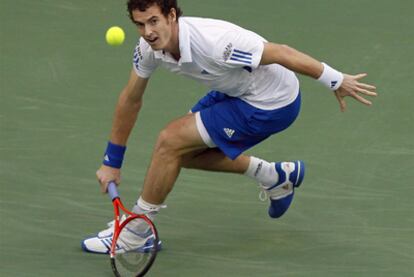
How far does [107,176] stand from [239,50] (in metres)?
1.11

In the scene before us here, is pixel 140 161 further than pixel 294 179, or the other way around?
pixel 140 161

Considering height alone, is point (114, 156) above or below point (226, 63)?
below

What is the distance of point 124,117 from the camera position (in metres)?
→ 7.84

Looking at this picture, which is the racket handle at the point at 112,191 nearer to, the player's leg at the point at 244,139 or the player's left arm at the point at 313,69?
the player's leg at the point at 244,139

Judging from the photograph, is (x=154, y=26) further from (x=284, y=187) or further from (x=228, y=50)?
(x=284, y=187)

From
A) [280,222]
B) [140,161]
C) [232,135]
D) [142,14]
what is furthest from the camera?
[140,161]

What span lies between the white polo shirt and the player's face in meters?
0.09

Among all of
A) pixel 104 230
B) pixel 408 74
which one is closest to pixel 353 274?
pixel 104 230

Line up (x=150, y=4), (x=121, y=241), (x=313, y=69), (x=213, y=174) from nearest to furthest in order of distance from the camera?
(x=150, y=4) < (x=313, y=69) < (x=121, y=241) < (x=213, y=174)

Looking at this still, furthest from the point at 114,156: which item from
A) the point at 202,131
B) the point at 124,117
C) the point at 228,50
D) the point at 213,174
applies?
the point at 213,174

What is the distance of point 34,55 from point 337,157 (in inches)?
114

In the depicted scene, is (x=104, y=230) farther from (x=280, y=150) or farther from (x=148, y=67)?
(x=280, y=150)

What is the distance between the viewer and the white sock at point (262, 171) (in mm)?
8234

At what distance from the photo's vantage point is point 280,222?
830cm
